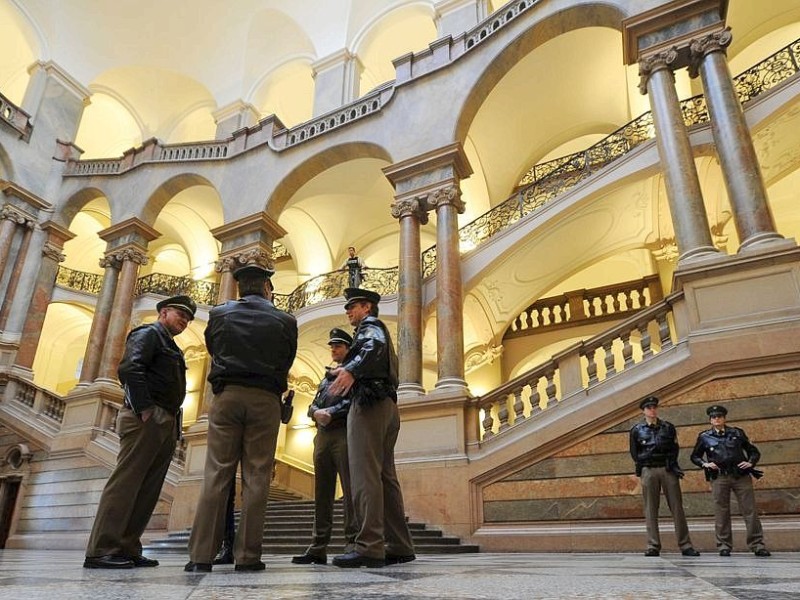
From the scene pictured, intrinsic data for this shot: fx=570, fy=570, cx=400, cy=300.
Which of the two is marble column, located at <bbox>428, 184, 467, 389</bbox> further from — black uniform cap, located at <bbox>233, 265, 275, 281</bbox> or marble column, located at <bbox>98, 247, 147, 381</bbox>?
marble column, located at <bbox>98, 247, 147, 381</bbox>

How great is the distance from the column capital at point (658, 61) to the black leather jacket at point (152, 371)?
25.5 feet

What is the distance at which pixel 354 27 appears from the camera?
17500 millimetres

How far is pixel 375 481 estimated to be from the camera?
2971mm

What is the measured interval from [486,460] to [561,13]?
761 centimetres

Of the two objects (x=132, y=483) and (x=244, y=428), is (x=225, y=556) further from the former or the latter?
(x=244, y=428)

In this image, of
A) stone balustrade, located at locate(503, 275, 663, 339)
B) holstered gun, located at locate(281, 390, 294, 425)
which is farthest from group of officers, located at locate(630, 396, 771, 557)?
stone balustrade, located at locate(503, 275, 663, 339)

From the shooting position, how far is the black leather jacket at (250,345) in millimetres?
2775

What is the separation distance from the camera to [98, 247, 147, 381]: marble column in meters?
12.3

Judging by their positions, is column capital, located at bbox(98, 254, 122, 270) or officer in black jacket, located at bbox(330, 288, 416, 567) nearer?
officer in black jacket, located at bbox(330, 288, 416, 567)

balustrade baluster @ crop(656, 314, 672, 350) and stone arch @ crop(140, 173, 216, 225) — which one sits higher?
stone arch @ crop(140, 173, 216, 225)

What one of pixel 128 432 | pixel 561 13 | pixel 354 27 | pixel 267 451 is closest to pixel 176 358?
pixel 128 432

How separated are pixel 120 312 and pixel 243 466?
38.7 feet

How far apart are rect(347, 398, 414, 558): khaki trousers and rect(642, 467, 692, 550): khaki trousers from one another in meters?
2.57

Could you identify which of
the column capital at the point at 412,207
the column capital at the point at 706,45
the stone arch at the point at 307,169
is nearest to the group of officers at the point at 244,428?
the column capital at the point at 412,207
